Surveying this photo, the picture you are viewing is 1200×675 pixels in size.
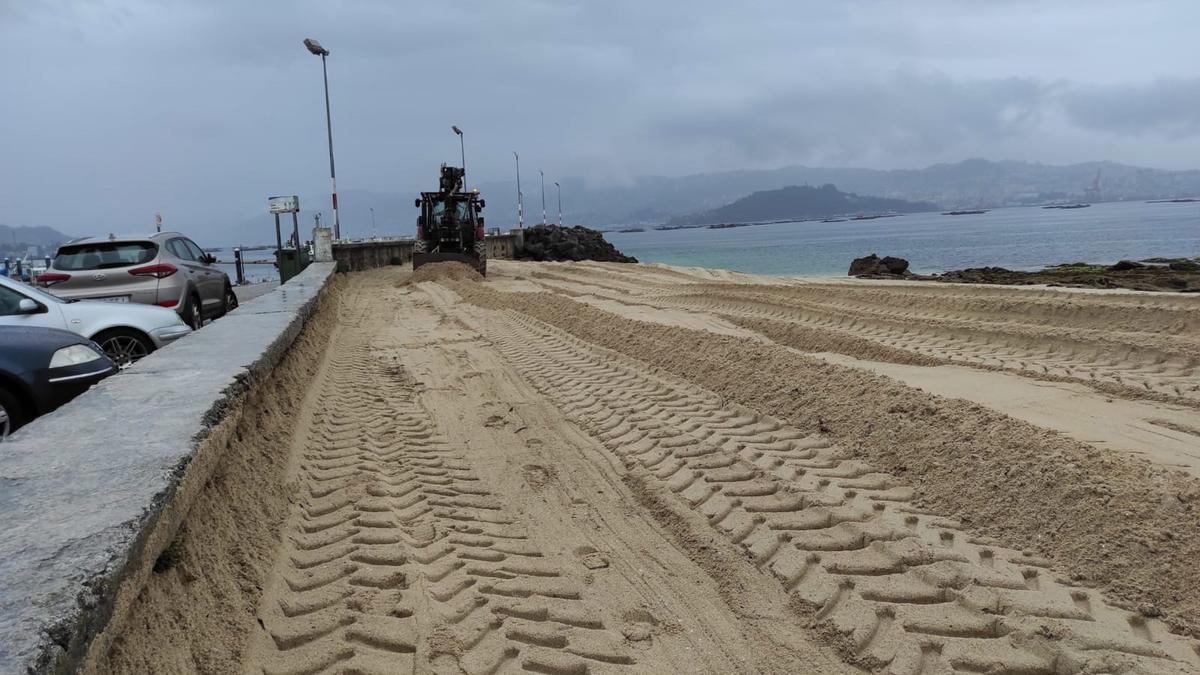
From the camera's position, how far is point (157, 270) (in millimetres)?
11047

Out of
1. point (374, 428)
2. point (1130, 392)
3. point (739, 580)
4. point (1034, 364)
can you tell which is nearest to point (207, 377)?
point (374, 428)

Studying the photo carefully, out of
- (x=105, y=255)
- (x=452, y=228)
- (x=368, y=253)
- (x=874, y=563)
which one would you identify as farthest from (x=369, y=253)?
(x=874, y=563)

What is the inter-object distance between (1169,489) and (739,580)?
90.2 inches

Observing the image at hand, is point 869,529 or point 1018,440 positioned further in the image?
point 1018,440

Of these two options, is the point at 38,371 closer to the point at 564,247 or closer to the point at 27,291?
the point at 27,291

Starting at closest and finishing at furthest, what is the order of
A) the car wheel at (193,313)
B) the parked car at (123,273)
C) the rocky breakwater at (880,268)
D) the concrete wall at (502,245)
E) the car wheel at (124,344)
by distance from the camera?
the car wheel at (124,344) < the parked car at (123,273) < the car wheel at (193,313) < the rocky breakwater at (880,268) < the concrete wall at (502,245)

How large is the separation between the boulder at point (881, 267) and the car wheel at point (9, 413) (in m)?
26.2

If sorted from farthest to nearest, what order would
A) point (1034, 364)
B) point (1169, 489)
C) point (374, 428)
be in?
point (1034, 364), point (374, 428), point (1169, 489)

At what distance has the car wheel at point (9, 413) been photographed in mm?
5574

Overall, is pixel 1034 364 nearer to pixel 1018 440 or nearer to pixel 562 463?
pixel 1018 440

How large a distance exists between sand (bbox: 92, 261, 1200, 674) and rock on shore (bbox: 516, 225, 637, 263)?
37192mm

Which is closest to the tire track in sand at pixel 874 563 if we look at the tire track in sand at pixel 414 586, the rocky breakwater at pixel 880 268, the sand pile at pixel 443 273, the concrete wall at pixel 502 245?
the tire track in sand at pixel 414 586

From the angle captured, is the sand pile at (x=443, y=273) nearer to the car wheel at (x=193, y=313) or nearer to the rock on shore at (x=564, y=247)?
the car wheel at (x=193, y=313)

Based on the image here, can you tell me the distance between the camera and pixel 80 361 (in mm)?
6227
